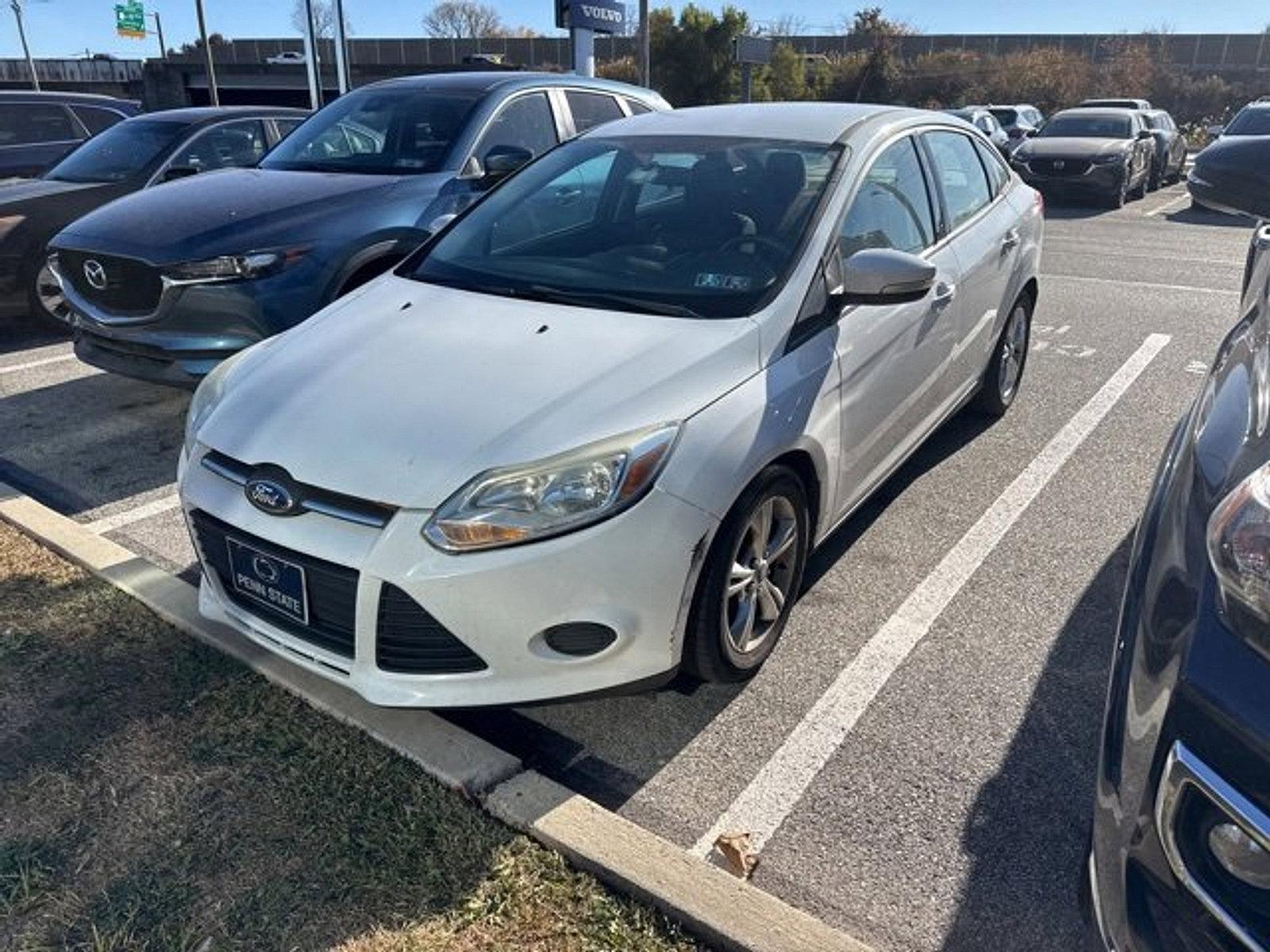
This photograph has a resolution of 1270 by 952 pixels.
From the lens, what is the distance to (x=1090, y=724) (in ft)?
9.10

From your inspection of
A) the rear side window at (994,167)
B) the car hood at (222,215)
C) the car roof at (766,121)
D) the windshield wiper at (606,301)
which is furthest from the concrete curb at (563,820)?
the rear side window at (994,167)

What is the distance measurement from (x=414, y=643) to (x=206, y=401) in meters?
1.18

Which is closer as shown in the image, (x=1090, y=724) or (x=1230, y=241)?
(x=1090, y=724)

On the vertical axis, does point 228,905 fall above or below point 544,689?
below

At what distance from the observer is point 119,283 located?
4.75 m

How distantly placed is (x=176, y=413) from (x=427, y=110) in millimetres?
2294

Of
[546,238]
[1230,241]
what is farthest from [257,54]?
[546,238]

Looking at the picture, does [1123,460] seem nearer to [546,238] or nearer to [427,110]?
[546,238]

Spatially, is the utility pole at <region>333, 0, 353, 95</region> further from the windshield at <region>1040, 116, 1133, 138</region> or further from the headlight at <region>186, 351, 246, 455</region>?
the headlight at <region>186, 351, 246, 455</region>

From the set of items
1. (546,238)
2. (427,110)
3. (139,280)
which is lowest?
(139,280)

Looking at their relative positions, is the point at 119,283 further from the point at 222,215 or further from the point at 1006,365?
the point at 1006,365

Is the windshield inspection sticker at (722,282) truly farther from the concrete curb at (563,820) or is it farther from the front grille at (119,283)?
the front grille at (119,283)

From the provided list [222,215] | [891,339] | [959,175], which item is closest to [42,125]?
[222,215]

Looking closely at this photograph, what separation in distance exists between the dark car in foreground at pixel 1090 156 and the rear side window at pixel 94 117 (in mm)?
13627
